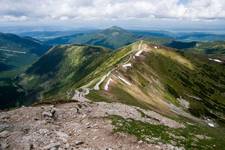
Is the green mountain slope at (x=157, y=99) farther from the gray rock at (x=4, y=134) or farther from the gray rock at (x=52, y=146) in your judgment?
the gray rock at (x=4, y=134)

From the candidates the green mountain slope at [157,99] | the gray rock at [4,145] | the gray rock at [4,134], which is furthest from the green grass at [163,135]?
the gray rock at [4,134]

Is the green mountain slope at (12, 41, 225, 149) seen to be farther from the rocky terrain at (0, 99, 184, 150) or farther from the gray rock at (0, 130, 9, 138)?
the gray rock at (0, 130, 9, 138)

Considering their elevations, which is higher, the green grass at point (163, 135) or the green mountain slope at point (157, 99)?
the green grass at point (163, 135)

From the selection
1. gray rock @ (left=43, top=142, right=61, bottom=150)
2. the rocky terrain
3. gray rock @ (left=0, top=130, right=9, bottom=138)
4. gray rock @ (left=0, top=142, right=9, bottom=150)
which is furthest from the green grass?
gray rock @ (left=0, top=130, right=9, bottom=138)

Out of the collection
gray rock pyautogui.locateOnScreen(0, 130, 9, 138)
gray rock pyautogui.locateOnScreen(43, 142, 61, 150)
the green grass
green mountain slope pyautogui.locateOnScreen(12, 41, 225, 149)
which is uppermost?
gray rock pyautogui.locateOnScreen(43, 142, 61, 150)

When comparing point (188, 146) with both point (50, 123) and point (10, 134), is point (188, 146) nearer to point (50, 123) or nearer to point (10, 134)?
point (50, 123)

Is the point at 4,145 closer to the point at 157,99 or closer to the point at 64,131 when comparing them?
the point at 64,131

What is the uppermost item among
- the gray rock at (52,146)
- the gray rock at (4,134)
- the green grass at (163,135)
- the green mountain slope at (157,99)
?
the gray rock at (52,146)

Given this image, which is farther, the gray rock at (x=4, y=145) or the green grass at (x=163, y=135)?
the green grass at (x=163, y=135)
